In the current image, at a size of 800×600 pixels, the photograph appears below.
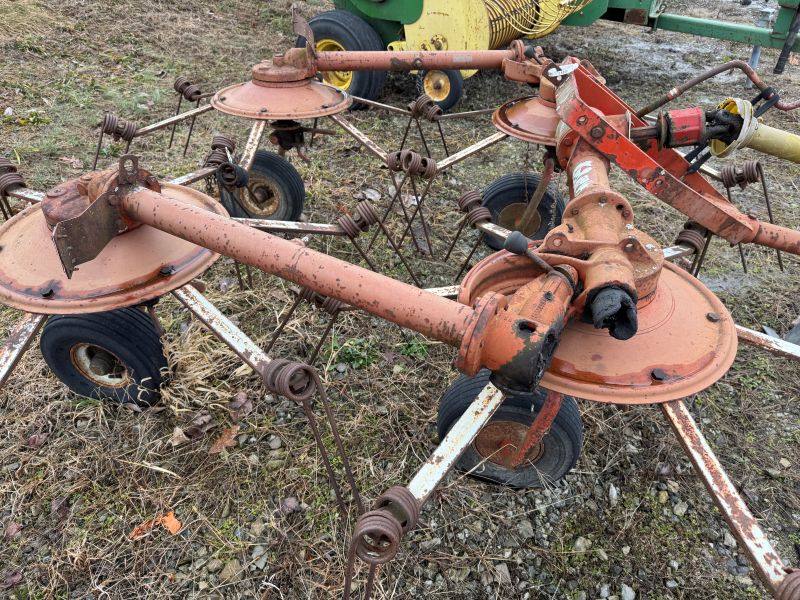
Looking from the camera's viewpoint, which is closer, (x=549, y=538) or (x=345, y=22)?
(x=549, y=538)

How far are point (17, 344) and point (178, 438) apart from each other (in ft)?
2.55

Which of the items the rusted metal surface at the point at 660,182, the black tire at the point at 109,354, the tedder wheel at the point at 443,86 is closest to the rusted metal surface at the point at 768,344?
the rusted metal surface at the point at 660,182

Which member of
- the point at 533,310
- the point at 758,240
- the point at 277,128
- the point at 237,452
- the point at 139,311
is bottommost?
the point at 237,452

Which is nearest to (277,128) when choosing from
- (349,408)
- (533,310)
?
(349,408)

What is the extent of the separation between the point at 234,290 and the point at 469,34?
124 inches

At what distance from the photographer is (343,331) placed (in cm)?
299

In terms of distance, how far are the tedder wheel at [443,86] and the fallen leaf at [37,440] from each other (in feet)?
13.7

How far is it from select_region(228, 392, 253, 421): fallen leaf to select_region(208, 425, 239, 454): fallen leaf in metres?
0.06

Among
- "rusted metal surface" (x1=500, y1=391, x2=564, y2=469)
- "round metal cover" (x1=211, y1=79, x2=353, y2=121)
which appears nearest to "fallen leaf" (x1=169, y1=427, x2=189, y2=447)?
"rusted metal surface" (x1=500, y1=391, x2=564, y2=469)

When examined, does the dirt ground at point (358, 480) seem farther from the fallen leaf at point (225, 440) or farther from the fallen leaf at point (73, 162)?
the fallen leaf at point (73, 162)

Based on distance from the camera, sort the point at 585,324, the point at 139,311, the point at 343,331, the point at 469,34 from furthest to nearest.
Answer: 1. the point at 469,34
2. the point at 343,331
3. the point at 139,311
4. the point at 585,324

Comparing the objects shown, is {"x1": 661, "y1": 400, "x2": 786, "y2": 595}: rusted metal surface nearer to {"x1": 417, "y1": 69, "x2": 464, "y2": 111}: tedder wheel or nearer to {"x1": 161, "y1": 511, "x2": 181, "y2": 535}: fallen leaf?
{"x1": 161, "y1": 511, "x2": 181, "y2": 535}: fallen leaf

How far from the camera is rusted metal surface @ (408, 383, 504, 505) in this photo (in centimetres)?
144

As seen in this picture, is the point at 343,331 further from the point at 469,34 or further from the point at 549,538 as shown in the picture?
the point at 469,34
